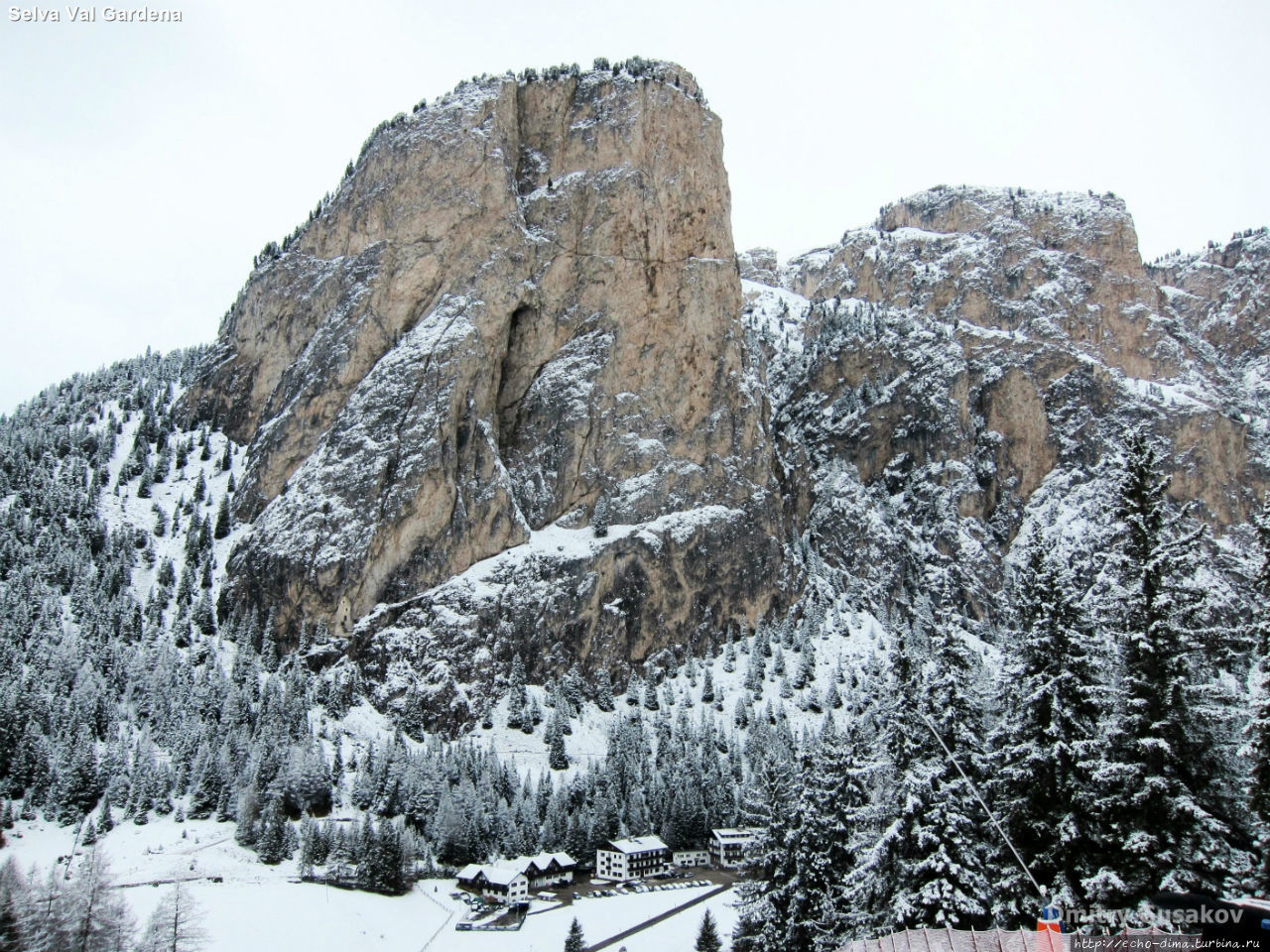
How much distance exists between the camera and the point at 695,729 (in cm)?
10800

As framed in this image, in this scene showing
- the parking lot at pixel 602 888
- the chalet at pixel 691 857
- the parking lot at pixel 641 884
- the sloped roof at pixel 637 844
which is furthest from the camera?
the chalet at pixel 691 857

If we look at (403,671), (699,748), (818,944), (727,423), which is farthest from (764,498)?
(818,944)

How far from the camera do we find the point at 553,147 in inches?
5595

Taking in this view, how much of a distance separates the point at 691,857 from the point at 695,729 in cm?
2522

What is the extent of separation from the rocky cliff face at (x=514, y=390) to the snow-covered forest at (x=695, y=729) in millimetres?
7520

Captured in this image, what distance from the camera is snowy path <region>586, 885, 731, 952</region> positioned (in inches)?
2136

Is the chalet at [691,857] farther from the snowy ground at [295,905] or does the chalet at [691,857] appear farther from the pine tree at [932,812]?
the pine tree at [932,812]

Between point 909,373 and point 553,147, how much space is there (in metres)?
78.6

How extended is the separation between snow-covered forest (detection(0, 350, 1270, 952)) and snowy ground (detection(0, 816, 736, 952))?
2.09 metres

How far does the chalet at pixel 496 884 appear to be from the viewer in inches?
2625

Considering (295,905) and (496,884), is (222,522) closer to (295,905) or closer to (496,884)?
(496,884)

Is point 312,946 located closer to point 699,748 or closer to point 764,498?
point 699,748

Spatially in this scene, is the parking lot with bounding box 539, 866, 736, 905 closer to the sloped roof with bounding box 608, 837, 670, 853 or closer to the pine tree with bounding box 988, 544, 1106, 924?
the sloped roof with bounding box 608, 837, 670, 853

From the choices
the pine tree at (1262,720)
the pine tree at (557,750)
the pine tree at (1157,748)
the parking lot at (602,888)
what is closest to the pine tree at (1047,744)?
the pine tree at (1157,748)
